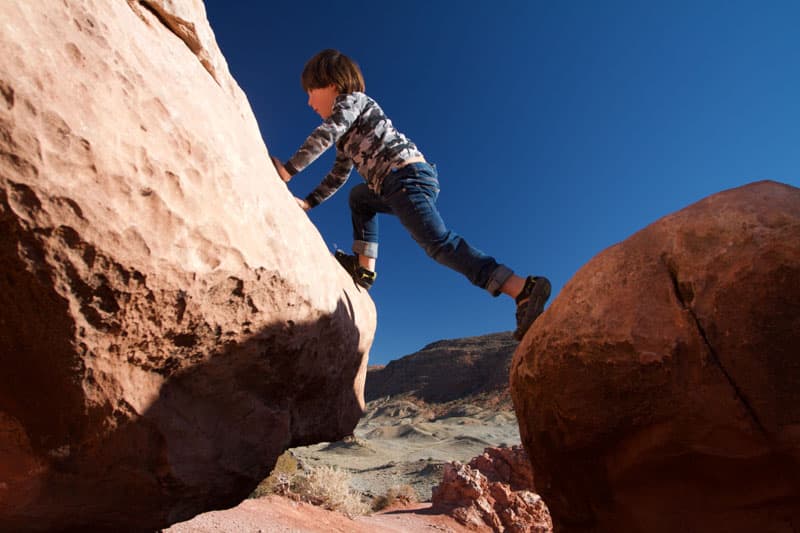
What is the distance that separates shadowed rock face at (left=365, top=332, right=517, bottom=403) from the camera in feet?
116

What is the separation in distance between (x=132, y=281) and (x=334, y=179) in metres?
2.23

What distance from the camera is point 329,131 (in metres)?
2.88

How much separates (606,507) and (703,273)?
109 centimetres

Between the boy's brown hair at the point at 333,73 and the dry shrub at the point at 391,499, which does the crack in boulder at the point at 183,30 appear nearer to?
the boy's brown hair at the point at 333,73

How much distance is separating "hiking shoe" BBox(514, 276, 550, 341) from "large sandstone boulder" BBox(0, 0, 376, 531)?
48.5 inches

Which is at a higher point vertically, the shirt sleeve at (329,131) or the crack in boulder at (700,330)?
the shirt sleeve at (329,131)

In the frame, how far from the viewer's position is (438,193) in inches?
125

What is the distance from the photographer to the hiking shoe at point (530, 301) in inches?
109

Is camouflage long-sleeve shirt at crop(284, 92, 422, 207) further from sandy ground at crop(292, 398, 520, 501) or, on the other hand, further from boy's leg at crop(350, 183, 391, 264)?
sandy ground at crop(292, 398, 520, 501)

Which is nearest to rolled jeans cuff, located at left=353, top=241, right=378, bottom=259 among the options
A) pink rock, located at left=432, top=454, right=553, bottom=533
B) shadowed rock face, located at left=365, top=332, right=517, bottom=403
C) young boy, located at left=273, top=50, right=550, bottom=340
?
young boy, located at left=273, top=50, right=550, bottom=340

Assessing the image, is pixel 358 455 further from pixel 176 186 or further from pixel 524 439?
pixel 176 186

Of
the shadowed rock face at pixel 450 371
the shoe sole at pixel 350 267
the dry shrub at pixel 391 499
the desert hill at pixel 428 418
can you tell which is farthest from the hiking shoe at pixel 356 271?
the shadowed rock face at pixel 450 371

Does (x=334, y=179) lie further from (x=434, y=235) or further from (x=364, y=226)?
(x=434, y=235)

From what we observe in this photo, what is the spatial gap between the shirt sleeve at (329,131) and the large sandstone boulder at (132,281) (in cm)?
52
